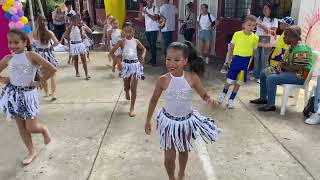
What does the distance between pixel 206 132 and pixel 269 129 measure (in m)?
2.12

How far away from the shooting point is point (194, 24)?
9.91m

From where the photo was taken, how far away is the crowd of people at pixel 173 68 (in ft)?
10.2

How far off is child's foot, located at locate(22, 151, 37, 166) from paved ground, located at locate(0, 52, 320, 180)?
59 millimetres

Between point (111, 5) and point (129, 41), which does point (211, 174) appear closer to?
point (129, 41)

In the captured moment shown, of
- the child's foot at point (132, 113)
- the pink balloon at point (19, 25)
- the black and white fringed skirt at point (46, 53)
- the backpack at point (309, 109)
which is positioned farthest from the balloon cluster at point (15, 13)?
the backpack at point (309, 109)

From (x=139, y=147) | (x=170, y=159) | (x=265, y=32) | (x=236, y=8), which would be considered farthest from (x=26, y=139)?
(x=236, y=8)

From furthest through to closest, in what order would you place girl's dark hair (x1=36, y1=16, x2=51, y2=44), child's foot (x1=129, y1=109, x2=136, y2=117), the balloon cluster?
1. girl's dark hair (x1=36, y1=16, x2=51, y2=44)
2. the balloon cluster
3. child's foot (x1=129, y1=109, x2=136, y2=117)

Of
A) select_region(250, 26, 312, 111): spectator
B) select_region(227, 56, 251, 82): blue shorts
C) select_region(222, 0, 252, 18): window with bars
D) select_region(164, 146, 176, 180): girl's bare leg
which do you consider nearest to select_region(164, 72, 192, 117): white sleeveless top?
select_region(164, 146, 176, 180): girl's bare leg

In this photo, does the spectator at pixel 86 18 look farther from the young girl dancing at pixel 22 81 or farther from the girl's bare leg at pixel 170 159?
the girl's bare leg at pixel 170 159

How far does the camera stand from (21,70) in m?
3.68

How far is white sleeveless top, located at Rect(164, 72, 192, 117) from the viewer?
307 centimetres

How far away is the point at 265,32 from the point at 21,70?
216 inches

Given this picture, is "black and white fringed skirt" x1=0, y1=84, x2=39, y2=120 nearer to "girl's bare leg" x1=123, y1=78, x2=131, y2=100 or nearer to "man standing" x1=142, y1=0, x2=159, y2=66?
"girl's bare leg" x1=123, y1=78, x2=131, y2=100

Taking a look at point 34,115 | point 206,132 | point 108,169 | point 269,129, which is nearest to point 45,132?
point 34,115
